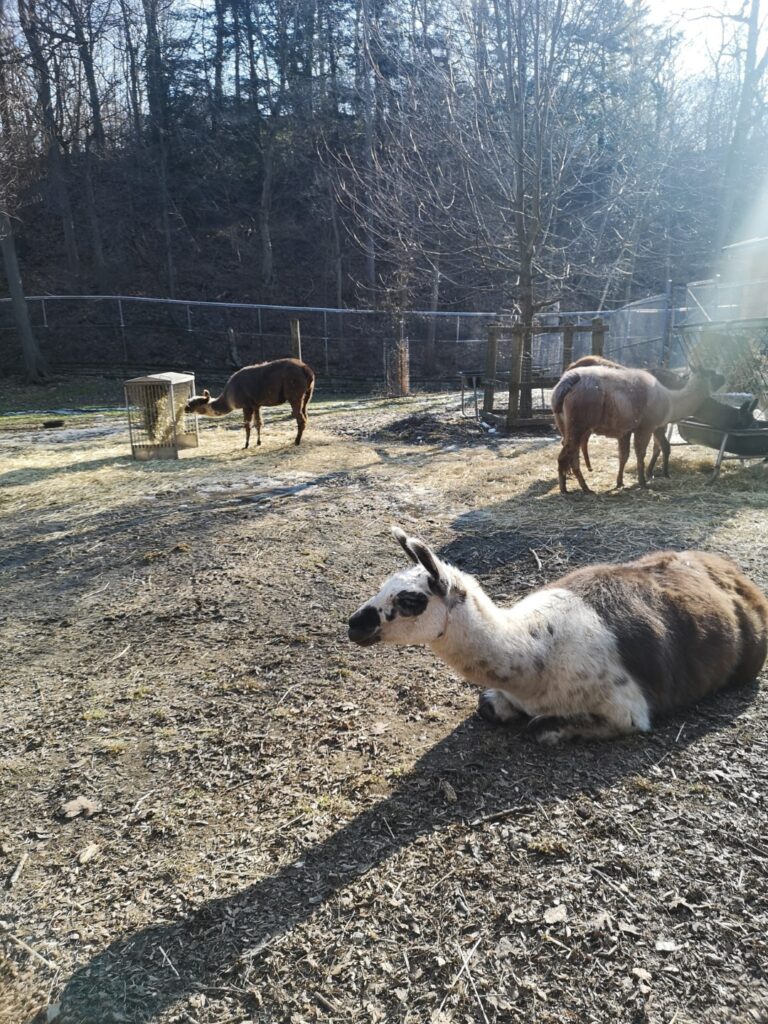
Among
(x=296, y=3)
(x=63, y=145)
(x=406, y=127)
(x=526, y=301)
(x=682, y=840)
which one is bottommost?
(x=682, y=840)

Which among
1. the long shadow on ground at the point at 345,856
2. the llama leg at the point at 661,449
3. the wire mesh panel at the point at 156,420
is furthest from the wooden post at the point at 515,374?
the long shadow on ground at the point at 345,856

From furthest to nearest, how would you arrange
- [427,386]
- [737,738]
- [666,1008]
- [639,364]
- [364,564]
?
[427,386] → [639,364] → [364,564] → [737,738] → [666,1008]

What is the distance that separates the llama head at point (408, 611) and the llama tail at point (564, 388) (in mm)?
5306

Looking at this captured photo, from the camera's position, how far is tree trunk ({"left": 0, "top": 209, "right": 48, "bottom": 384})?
19188 millimetres

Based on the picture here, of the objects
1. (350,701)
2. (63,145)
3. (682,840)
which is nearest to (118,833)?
(350,701)

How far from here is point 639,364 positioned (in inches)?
635

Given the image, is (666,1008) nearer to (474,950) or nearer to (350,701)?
(474,950)

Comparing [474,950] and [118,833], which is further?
[118,833]

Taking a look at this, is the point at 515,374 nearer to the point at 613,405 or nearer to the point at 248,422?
the point at 613,405

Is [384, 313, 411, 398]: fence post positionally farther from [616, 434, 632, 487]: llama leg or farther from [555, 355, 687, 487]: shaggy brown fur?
[616, 434, 632, 487]: llama leg

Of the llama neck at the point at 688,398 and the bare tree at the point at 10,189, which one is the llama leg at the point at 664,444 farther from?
the bare tree at the point at 10,189

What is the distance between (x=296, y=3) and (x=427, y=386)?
55.8 ft

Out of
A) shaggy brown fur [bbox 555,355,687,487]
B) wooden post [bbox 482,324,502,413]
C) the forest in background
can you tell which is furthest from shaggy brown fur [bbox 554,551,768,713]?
the forest in background

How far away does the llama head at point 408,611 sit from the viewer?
265cm
